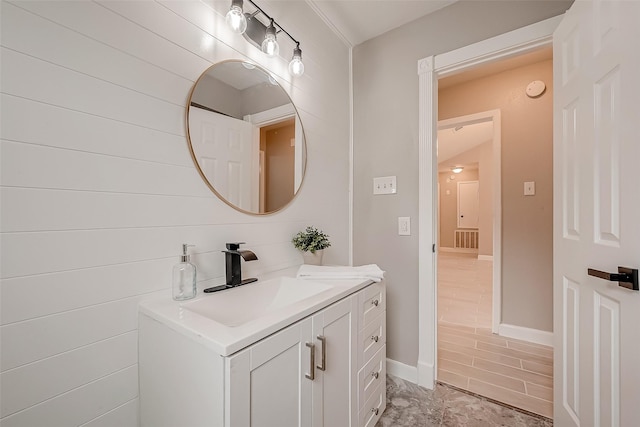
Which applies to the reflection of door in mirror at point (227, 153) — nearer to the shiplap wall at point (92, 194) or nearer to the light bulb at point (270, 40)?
the shiplap wall at point (92, 194)

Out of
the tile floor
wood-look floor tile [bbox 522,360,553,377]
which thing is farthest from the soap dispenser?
wood-look floor tile [bbox 522,360,553,377]

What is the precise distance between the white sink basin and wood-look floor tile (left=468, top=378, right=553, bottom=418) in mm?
1390

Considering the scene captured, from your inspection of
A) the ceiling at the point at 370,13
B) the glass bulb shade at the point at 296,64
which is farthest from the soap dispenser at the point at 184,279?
the ceiling at the point at 370,13

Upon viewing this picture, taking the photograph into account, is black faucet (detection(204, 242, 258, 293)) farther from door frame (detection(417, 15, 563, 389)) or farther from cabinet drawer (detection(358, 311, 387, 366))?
door frame (detection(417, 15, 563, 389))

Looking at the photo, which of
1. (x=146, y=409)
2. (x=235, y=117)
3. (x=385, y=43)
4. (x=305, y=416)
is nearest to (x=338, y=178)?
(x=235, y=117)

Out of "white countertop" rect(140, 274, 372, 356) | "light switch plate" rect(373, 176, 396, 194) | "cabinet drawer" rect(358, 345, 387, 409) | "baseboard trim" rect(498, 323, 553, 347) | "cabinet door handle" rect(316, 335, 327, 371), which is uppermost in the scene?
"light switch plate" rect(373, 176, 396, 194)

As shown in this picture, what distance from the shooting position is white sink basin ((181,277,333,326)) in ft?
3.15

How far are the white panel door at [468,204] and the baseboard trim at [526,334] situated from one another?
5.38 meters

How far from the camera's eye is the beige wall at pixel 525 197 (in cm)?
226

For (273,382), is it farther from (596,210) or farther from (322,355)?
(596,210)

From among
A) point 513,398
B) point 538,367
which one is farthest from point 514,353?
point 513,398

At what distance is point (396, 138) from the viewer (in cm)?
187

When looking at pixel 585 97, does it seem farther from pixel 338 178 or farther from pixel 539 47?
pixel 338 178

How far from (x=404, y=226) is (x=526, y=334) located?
1676 millimetres
